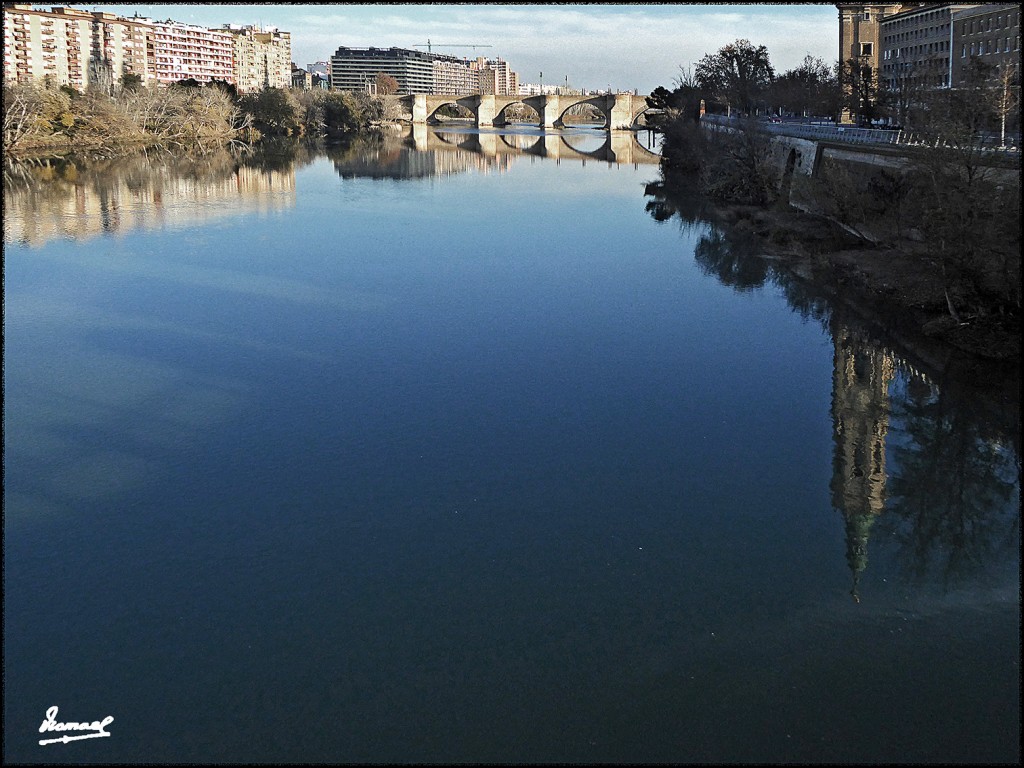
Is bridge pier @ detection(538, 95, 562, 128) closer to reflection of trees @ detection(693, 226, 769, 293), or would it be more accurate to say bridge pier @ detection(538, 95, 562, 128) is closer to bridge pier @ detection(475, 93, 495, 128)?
bridge pier @ detection(475, 93, 495, 128)

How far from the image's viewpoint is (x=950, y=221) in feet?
44.6

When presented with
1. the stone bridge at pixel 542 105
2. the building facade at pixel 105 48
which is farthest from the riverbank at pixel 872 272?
the stone bridge at pixel 542 105

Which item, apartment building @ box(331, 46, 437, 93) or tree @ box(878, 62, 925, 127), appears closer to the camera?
tree @ box(878, 62, 925, 127)

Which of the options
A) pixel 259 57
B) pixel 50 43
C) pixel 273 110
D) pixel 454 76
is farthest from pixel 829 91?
pixel 454 76

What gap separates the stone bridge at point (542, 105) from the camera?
83.3 m

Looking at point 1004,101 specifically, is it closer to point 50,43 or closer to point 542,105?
point 542,105

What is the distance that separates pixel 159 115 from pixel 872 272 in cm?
4173

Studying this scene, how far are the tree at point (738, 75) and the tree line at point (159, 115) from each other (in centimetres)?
2497

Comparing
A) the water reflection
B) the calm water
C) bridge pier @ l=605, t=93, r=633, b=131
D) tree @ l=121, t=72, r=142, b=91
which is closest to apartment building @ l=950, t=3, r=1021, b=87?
the calm water

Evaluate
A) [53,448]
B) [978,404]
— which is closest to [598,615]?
[53,448]

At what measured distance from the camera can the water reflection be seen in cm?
842

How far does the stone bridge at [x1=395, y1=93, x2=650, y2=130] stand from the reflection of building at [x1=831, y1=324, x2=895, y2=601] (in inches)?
2821

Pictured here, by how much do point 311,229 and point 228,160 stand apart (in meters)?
21.3

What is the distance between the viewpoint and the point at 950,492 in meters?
9.60
